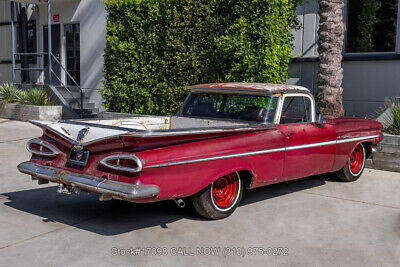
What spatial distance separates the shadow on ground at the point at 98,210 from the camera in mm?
5668

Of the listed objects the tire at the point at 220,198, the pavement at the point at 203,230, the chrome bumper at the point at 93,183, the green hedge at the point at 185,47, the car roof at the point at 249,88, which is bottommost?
the pavement at the point at 203,230

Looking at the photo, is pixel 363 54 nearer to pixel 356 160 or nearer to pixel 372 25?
pixel 372 25

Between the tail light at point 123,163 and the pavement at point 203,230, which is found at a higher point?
the tail light at point 123,163

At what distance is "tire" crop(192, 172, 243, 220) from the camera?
5.68 meters

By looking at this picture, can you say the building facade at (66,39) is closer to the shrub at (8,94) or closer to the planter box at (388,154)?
the shrub at (8,94)

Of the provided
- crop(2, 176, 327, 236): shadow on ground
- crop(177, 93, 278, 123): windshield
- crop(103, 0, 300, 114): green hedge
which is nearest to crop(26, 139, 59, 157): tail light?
crop(2, 176, 327, 236): shadow on ground

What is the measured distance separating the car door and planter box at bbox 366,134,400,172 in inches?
85.1

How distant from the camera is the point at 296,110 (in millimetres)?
6996

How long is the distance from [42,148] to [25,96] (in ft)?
34.7

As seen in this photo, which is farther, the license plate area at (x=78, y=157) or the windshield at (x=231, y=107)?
the windshield at (x=231, y=107)

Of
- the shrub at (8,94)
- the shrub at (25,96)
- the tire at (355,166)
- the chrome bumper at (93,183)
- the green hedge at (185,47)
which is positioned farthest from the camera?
the shrub at (8,94)

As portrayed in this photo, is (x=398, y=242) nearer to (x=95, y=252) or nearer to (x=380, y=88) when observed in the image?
(x=95, y=252)

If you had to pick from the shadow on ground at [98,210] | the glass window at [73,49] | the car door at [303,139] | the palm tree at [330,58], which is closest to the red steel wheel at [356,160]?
the car door at [303,139]

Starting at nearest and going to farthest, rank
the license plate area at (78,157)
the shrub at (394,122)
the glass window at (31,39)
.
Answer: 1. the license plate area at (78,157)
2. the shrub at (394,122)
3. the glass window at (31,39)
